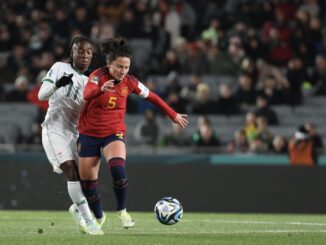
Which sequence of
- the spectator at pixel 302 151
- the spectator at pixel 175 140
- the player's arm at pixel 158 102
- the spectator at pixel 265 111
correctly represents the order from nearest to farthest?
the player's arm at pixel 158 102 < the spectator at pixel 302 151 < the spectator at pixel 175 140 < the spectator at pixel 265 111

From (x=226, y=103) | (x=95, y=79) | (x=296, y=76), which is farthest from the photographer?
(x=296, y=76)

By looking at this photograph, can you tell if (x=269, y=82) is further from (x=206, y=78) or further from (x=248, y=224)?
(x=248, y=224)

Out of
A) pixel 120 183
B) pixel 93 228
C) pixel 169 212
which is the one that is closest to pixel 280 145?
pixel 169 212

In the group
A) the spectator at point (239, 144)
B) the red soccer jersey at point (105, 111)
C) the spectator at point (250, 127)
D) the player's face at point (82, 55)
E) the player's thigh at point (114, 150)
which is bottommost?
the spectator at point (239, 144)

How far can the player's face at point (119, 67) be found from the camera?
501 inches

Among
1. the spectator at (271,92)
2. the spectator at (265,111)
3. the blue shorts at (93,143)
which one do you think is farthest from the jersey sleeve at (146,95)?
the spectator at (271,92)

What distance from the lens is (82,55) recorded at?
42.5ft

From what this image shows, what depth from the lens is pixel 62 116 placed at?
13.2 m

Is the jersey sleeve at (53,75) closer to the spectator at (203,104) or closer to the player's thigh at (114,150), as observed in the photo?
the player's thigh at (114,150)

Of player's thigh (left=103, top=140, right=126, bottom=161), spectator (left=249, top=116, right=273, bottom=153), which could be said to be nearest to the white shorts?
player's thigh (left=103, top=140, right=126, bottom=161)

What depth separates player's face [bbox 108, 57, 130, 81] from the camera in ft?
41.8

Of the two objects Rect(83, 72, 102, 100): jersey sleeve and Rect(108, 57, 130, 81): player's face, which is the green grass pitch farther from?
Rect(108, 57, 130, 81): player's face

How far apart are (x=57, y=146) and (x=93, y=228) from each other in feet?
3.92

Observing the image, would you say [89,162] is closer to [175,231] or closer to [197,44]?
[175,231]
